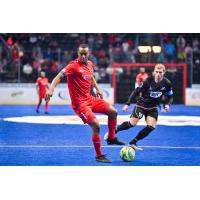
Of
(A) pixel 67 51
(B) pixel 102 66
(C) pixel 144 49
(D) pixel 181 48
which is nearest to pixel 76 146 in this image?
(A) pixel 67 51

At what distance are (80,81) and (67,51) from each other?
11040 mm

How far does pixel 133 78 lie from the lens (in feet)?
58.4

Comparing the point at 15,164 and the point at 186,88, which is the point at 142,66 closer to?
the point at 186,88

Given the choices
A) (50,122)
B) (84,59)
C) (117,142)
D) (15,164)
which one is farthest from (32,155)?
(50,122)

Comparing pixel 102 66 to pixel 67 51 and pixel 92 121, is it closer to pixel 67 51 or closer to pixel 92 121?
pixel 67 51

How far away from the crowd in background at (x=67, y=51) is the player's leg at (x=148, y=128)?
32.9 ft

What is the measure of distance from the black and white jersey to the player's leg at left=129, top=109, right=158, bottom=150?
10cm

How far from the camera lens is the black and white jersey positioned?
258 inches

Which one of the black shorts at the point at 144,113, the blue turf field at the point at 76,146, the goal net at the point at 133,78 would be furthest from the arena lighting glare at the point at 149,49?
the black shorts at the point at 144,113

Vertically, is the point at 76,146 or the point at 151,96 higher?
the point at 151,96

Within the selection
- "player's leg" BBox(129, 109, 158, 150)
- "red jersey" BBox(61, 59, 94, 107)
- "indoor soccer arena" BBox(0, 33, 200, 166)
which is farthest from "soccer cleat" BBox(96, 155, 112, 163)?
"indoor soccer arena" BBox(0, 33, 200, 166)

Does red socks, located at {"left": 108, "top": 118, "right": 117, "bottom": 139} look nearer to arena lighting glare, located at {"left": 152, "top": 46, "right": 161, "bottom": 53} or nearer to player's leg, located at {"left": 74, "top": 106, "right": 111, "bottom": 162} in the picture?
player's leg, located at {"left": 74, "top": 106, "right": 111, "bottom": 162}

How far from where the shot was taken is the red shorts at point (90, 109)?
227 inches

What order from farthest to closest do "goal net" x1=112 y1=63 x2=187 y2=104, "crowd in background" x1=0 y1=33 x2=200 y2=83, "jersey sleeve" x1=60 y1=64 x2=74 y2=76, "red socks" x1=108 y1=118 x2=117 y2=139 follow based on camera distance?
1. "goal net" x1=112 y1=63 x2=187 y2=104
2. "crowd in background" x1=0 y1=33 x2=200 y2=83
3. "red socks" x1=108 y1=118 x2=117 y2=139
4. "jersey sleeve" x1=60 y1=64 x2=74 y2=76
